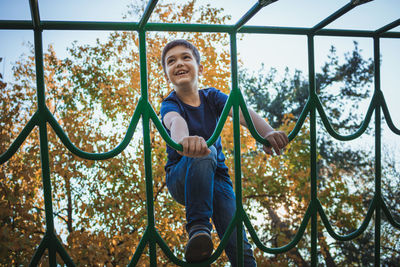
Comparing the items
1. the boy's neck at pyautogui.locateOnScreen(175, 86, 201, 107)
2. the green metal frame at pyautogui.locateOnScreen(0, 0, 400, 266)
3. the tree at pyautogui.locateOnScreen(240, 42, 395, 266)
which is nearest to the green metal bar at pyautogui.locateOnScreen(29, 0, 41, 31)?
the green metal frame at pyautogui.locateOnScreen(0, 0, 400, 266)

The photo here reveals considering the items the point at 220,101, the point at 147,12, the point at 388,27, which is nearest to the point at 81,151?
the point at 147,12

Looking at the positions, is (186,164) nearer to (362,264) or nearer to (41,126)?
(41,126)

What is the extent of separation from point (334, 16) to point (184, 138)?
634mm

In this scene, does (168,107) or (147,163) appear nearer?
(147,163)

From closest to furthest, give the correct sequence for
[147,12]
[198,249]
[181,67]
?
[147,12], [198,249], [181,67]

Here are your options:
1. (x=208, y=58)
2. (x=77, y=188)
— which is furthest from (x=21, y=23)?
(x=77, y=188)

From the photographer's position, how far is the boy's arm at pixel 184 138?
1110 millimetres

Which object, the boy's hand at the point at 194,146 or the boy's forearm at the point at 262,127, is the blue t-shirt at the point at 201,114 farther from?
the boy's hand at the point at 194,146

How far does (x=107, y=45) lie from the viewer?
24.0 feet

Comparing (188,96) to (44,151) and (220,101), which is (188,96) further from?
(44,151)

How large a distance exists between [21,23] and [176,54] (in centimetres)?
68

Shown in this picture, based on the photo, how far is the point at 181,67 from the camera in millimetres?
1607

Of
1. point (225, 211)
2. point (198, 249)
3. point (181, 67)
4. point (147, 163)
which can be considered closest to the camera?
point (147, 163)

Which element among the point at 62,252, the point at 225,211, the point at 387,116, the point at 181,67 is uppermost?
the point at 181,67
